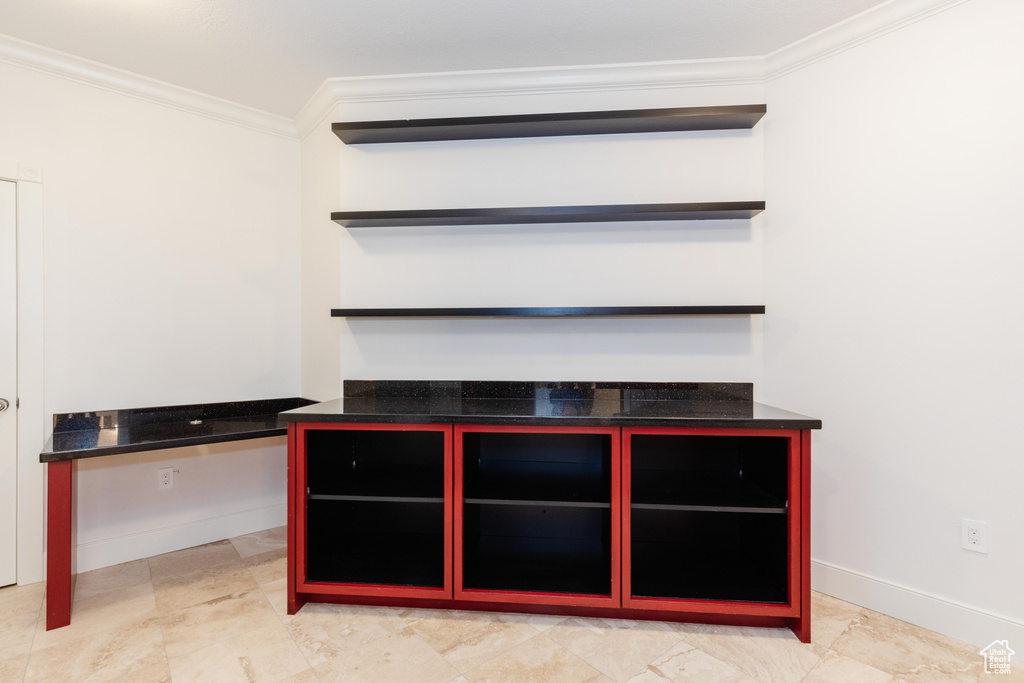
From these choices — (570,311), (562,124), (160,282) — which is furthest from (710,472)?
(160,282)

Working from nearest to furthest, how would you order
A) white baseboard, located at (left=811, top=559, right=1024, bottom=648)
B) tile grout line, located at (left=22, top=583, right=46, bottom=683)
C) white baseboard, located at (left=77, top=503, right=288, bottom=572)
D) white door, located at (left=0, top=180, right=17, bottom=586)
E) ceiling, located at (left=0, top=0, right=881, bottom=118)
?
tile grout line, located at (left=22, top=583, right=46, bottom=683), white baseboard, located at (left=811, top=559, right=1024, bottom=648), ceiling, located at (left=0, top=0, right=881, bottom=118), white door, located at (left=0, top=180, right=17, bottom=586), white baseboard, located at (left=77, top=503, right=288, bottom=572)

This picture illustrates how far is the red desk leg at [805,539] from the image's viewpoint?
5.80ft

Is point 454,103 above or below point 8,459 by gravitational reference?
above

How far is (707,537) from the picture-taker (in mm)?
2256

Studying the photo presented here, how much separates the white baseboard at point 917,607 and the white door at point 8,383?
150 inches

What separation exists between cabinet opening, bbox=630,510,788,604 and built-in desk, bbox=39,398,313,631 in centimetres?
186

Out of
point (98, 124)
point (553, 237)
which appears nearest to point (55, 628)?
point (98, 124)

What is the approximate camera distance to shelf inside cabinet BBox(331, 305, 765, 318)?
7.14 ft

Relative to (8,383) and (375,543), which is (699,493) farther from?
(8,383)

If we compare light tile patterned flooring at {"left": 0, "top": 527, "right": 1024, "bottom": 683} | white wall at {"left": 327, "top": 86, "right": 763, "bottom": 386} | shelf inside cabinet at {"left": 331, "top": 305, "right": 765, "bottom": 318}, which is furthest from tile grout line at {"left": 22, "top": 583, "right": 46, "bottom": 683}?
shelf inside cabinet at {"left": 331, "top": 305, "right": 765, "bottom": 318}

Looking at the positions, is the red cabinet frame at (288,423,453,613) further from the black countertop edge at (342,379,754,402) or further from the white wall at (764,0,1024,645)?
the white wall at (764,0,1024,645)

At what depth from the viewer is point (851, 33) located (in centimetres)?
206

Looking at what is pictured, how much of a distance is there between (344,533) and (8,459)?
1579mm

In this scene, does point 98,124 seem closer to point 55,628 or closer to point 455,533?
point 55,628
